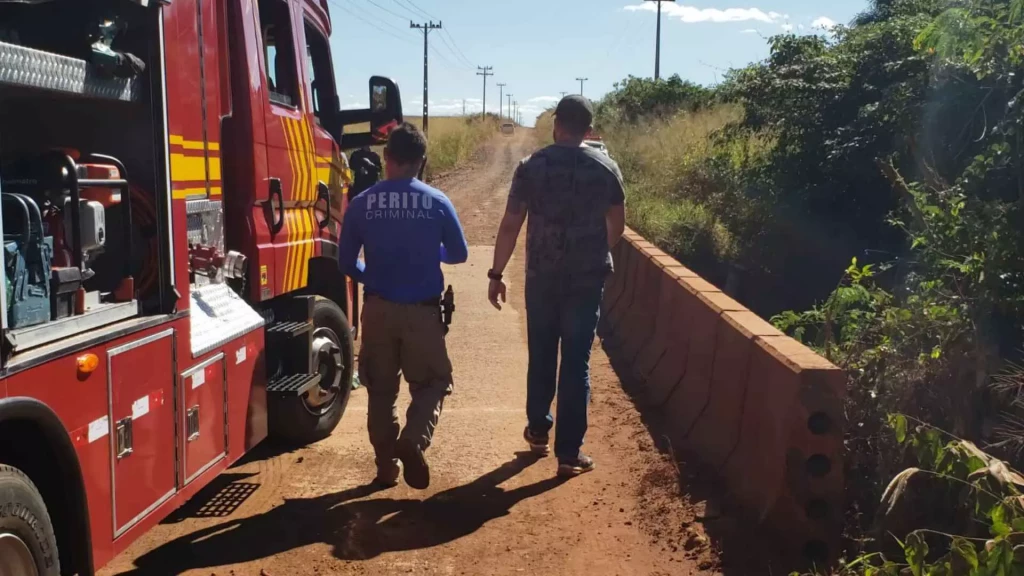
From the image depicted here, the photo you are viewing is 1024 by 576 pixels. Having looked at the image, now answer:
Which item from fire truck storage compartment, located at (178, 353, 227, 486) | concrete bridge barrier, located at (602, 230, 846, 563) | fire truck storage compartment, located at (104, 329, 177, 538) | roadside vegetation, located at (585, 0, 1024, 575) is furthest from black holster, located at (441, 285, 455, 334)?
roadside vegetation, located at (585, 0, 1024, 575)

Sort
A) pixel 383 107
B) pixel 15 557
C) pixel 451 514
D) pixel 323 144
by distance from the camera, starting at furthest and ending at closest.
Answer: pixel 383 107
pixel 323 144
pixel 451 514
pixel 15 557

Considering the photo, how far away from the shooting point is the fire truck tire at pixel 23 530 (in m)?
2.81

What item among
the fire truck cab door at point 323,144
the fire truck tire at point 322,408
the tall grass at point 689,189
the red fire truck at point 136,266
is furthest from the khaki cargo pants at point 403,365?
the tall grass at point 689,189

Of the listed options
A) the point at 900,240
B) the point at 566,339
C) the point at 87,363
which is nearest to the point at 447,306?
the point at 566,339

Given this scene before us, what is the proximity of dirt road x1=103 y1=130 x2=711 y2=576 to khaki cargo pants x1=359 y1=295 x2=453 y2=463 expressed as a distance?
0.42 metres

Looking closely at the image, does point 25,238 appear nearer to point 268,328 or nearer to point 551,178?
point 268,328

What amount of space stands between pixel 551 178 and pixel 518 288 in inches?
278

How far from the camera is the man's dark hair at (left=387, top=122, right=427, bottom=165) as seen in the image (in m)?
5.26

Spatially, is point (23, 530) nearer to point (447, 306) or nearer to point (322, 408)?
point (447, 306)

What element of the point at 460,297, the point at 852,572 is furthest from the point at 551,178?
the point at 460,297

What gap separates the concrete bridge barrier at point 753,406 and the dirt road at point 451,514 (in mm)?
336

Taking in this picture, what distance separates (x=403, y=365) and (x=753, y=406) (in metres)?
1.89

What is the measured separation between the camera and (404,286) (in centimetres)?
522

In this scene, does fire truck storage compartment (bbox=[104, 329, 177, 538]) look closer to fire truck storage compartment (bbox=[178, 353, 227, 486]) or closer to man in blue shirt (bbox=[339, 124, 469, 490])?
fire truck storage compartment (bbox=[178, 353, 227, 486])
